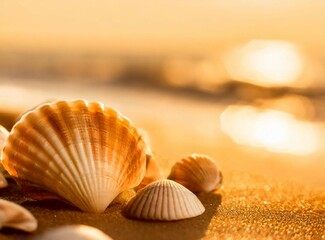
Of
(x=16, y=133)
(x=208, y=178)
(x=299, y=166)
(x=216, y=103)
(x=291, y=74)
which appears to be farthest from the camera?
(x=291, y=74)

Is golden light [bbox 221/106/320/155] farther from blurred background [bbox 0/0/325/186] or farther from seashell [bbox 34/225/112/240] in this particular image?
seashell [bbox 34/225/112/240]

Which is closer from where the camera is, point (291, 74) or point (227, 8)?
point (291, 74)

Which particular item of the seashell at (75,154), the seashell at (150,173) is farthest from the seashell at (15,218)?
the seashell at (150,173)

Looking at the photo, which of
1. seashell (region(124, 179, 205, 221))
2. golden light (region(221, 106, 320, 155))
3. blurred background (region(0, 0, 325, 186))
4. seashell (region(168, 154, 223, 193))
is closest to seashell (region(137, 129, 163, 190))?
seashell (region(168, 154, 223, 193))

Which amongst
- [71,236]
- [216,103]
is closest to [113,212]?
[71,236]

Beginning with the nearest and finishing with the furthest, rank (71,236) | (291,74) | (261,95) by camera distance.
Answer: (71,236) < (261,95) < (291,74)

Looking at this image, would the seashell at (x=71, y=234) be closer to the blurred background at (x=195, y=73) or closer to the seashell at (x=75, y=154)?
the seashell at (x=75, y=154)

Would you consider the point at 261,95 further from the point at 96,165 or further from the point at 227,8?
the point at 227,8
